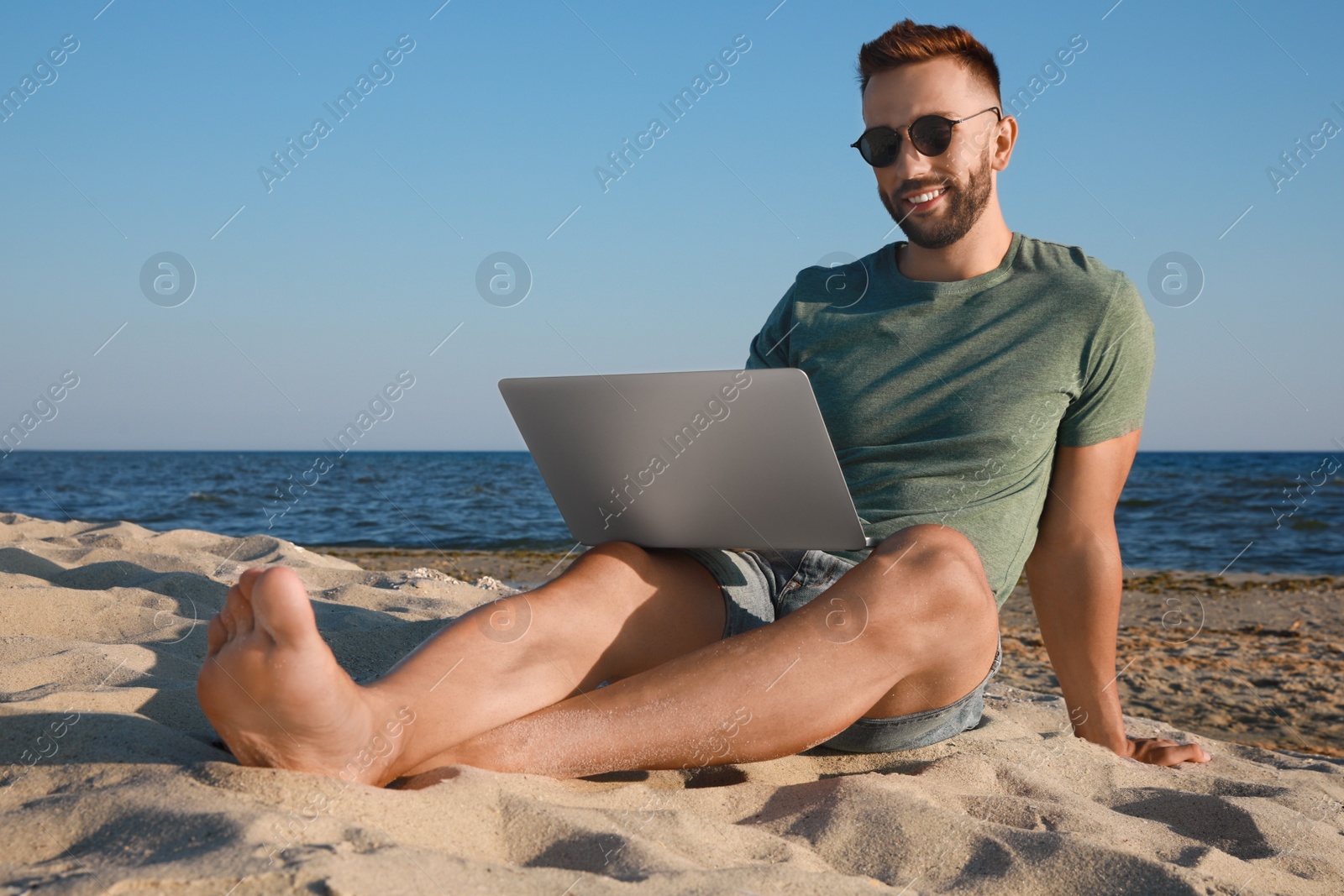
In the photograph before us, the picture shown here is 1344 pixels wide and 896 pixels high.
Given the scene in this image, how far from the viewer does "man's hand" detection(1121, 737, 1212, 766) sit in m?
2.03

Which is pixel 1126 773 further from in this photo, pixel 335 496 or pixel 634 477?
pixel 335 496

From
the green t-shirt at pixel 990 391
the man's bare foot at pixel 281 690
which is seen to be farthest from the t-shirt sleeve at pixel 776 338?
the man's bare foot at pixel 281 690

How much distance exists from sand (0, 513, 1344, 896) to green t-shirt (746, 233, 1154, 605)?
46 centimetres

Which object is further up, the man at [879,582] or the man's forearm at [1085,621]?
the man at [879,582]

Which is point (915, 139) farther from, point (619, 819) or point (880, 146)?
point (619, 819)

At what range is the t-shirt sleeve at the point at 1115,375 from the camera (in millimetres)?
1946

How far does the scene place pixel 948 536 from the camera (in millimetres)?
1553

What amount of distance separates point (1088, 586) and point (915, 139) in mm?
1060

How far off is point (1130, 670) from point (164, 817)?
10.8 feet

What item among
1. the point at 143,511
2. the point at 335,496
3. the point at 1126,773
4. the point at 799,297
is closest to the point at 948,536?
the point at 1126,773

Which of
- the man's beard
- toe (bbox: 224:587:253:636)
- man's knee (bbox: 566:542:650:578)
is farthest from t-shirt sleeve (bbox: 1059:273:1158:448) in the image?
toe (bbox: 224:587:253:636)

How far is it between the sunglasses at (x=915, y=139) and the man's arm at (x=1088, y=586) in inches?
29.1

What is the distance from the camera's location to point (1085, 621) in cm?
201

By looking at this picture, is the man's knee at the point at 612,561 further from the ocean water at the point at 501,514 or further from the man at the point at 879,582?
the ocean water at the point at 501,514
